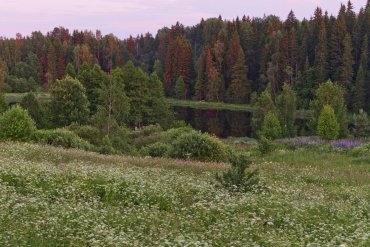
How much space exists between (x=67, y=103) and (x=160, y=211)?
3893 cm

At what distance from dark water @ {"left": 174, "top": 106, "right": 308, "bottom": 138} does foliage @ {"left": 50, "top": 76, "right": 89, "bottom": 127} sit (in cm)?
2520

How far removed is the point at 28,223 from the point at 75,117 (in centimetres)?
4078

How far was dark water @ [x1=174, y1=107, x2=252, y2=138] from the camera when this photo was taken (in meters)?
72.4

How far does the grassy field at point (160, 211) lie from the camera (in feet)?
29.7

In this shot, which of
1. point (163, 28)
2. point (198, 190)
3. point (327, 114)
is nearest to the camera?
point (198, 190)

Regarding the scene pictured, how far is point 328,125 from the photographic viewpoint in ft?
151

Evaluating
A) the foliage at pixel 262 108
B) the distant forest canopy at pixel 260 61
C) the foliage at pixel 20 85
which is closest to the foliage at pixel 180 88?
the distant forest canopy at pixel 260 61

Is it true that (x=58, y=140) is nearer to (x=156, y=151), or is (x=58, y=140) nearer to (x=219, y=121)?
(x=156, y=151)

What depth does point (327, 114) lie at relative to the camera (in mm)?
45438

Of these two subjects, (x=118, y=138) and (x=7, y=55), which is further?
(x=7, y=55)

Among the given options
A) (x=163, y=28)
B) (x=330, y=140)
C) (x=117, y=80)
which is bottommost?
(x=330, y=140)

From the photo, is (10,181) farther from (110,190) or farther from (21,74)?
(21,74)

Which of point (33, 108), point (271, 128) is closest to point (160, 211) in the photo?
point (271, 128)

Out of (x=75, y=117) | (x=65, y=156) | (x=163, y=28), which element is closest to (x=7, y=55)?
(x=163, y=28)
